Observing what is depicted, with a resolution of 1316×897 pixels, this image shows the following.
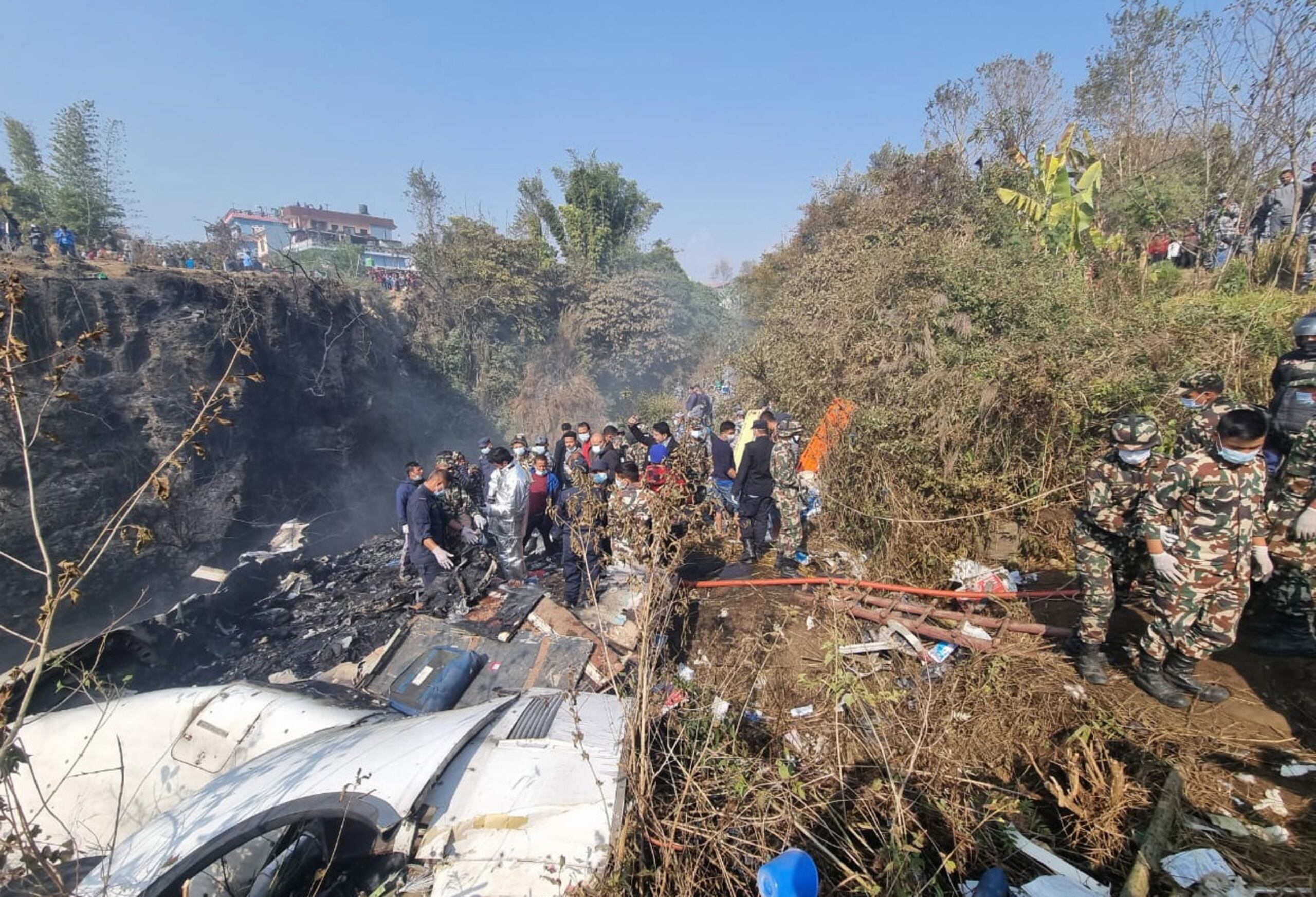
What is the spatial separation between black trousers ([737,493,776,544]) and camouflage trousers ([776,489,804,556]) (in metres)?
0.19

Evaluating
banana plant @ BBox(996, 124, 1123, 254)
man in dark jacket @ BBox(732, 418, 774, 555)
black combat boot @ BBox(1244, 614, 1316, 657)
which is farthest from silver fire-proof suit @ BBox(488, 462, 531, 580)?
banana plant @ BBox(996, 124, 1123, 254)

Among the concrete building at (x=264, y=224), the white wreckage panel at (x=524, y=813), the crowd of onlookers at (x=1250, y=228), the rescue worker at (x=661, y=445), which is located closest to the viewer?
the white wreckage panel at (x=524, y=813)

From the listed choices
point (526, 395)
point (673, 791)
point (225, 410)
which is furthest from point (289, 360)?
point (673, 791)

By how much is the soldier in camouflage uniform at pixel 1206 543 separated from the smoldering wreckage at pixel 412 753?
0.75 m


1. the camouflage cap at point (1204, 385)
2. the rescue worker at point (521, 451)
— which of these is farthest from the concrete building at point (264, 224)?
the camouflage cap at point (1204, 385)

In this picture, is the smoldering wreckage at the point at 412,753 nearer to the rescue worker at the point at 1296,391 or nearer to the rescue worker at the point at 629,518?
the rescue worker at the point at 629,518

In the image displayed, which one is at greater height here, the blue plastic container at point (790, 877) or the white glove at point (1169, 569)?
the white glove at point (1169, 569)

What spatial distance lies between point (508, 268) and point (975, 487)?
15018mm

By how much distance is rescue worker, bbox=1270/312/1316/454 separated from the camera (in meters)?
3.71

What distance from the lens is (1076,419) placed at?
16.4 feet

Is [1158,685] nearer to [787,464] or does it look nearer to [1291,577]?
[1291,577]

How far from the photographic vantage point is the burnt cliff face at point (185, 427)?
872 centimetres

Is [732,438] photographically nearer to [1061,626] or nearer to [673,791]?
[1061,626]

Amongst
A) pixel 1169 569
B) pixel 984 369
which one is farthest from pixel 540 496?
pixel 1169 569
